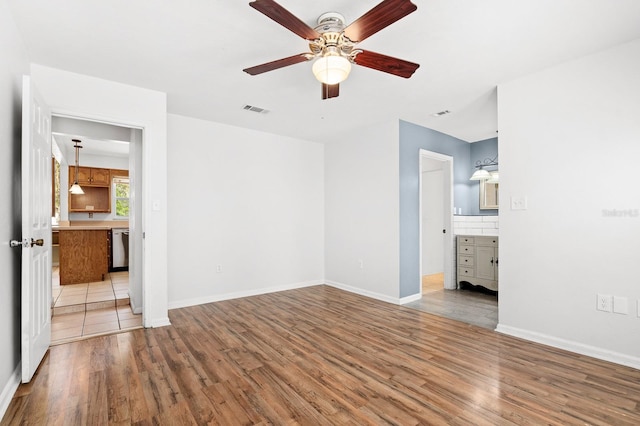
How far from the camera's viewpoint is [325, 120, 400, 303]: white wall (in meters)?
4.51

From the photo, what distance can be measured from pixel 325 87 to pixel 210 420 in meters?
2.42

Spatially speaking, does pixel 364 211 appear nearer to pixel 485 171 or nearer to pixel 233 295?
pixel 485 171

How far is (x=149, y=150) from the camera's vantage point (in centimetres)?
345

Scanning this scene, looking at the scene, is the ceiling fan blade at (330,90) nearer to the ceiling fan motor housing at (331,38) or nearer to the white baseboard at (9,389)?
the ceiling fan motor housing at (331,38)

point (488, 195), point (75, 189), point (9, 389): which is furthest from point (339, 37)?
point (75, 189)

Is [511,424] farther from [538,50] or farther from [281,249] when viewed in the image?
[281,249]

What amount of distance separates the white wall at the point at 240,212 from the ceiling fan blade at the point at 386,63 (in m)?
2.90

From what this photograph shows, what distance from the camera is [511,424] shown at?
5.89 feet

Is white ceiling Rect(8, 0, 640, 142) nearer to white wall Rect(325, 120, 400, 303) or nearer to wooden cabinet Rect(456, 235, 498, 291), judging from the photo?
white wall Rect(325, 120, 400, 303)

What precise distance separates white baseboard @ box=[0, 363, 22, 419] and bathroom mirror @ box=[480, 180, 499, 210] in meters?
6.23

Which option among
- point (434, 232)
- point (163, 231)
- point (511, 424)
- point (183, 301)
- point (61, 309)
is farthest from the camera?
point (434, 232)

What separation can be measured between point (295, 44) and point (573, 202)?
9.23 feet

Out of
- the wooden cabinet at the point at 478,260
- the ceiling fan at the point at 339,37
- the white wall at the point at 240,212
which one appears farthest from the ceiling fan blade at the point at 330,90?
the wooden cabinet at the point at 478,260

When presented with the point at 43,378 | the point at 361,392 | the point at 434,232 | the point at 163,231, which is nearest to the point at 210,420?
the point at 361,392
